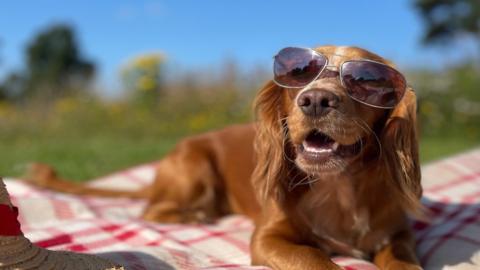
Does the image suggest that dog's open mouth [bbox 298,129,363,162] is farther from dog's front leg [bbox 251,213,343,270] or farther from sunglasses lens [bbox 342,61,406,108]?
dog's front leg [bbox 251,213,343,270]

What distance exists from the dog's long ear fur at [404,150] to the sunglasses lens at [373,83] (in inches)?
3.6

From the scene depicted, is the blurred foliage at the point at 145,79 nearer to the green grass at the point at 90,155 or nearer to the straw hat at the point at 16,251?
the green grass at the point at 90,155

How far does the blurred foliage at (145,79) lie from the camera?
423 inches

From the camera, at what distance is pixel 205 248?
2.98m

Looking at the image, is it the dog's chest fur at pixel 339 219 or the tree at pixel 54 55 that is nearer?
the dog's chest fur at pixel 339 219

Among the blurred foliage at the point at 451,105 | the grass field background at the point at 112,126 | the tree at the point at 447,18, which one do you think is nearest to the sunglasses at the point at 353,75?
the grass field background at the point at 112,126

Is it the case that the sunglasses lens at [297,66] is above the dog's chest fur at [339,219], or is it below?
above

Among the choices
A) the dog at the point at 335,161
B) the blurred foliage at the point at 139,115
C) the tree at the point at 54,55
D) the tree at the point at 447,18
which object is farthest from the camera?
the tree at the point at 54,55

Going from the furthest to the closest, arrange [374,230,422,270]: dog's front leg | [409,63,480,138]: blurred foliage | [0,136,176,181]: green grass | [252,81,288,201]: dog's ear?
[409,63,480,138]: blurred foliage < [0,136,176,181]: green grass < [252,81,288,201]: dog's ear < [374,230,422,270]: dog's front leg

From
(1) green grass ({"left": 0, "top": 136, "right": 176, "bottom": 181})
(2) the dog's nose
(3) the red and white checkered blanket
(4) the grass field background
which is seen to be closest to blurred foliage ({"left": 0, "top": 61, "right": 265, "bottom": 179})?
(4) the grass field background

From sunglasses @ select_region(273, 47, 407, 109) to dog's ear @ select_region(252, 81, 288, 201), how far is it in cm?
18

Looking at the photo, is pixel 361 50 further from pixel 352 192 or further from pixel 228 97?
pixel 228 97

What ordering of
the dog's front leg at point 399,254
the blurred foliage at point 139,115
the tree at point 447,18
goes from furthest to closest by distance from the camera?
the tree at point 447,18 < the blurred foliage at point 139,115 < the dog's front leg at point 399,254

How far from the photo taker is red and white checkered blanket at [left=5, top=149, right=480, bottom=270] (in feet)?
8.47
